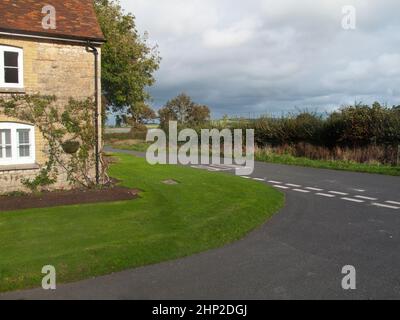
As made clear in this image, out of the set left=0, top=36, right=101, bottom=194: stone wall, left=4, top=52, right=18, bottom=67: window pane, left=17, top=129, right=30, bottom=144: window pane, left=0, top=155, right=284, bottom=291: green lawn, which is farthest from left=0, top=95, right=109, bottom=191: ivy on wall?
left=0, top=155, right=284, bottom=291: green lawn

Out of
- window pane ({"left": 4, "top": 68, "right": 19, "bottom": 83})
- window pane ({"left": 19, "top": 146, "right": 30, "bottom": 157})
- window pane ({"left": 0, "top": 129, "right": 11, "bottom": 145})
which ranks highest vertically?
window pane ({"left": 4, "top": 68, "right": 19, "bottom": 83})

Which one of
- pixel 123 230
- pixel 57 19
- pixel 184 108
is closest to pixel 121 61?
pixel 57 19

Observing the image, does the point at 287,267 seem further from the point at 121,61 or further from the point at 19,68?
the point at 121,61

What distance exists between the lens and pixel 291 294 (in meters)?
5.44

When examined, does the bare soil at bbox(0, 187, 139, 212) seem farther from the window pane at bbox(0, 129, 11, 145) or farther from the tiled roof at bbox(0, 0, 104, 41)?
the tiled roof at bbox(0, 0, 104, 41)

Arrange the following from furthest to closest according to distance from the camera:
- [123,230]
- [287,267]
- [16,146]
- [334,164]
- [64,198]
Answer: [334,164]
[16,146]
[64,198]
[123,230]
[287,267]

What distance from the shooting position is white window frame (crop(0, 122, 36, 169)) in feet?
42.0

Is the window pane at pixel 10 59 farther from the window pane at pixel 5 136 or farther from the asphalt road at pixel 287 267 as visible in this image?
the asphalt road at pixel 287 267

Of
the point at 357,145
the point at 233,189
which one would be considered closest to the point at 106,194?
the point at 233,189

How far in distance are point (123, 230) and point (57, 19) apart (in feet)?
30.6

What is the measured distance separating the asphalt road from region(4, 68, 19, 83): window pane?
9.29 metres

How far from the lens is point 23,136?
519 inches

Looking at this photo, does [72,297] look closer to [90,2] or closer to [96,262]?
[96,262]

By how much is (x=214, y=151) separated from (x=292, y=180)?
17656 mm
